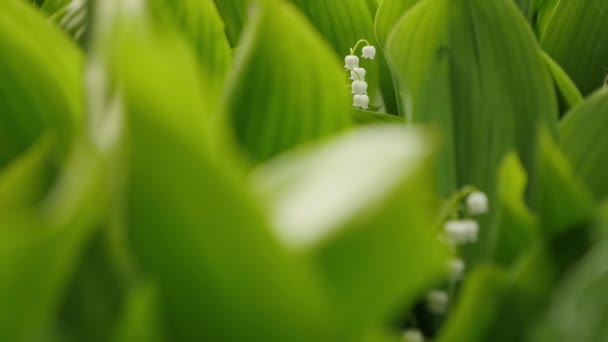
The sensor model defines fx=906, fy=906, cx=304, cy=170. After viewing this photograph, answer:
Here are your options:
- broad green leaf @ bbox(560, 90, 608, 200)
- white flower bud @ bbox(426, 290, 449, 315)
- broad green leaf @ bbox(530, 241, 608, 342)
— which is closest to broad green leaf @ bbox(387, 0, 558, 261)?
broad green leaf @ bbox(560, 90, 608, 200)

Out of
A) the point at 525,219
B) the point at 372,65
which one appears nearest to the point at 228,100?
the point at 525,219

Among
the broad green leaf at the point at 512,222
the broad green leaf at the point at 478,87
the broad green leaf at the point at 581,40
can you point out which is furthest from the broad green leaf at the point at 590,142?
the broad green leaf at the point at 581,40

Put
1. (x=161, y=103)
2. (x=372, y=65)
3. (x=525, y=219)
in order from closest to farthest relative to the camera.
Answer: (x=161, y=103), (x=525, y=219), (x=372, y=65)

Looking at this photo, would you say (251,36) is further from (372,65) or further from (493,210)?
(372,65)

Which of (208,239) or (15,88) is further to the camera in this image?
(15,88)

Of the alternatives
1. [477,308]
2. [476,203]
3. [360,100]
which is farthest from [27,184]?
[360,100]

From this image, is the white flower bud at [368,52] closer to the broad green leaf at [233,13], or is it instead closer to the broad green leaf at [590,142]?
the broad green leaf at [233,13]

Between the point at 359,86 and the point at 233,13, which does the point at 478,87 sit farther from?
the point at 233,13
